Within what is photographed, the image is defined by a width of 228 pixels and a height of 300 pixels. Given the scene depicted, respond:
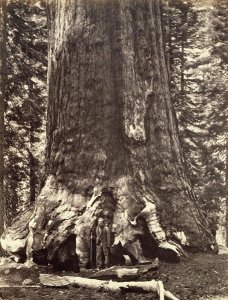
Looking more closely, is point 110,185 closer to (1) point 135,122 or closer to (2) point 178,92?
(1) point 135,122

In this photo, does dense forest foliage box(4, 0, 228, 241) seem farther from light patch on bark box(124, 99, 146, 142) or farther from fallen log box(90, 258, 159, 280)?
fallen log box(90, 258, 159, 280)

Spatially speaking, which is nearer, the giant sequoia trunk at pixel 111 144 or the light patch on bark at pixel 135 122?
the giant sequoia trunk at pixel 111 144

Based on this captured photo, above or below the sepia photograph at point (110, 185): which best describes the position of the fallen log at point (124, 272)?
below

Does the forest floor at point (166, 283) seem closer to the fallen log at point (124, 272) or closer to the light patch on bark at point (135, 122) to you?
the fallen log at point (124, 272)

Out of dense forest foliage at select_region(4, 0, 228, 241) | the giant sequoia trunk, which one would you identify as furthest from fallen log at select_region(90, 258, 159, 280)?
dense forest foliage at select_region(4, 0, 228, 241)

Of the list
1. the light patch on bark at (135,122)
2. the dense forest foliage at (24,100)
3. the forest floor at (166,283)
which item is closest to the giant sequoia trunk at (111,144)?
the light patch on bark at (135,122)

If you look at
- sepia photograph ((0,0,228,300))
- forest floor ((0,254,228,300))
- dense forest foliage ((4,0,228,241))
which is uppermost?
dense forest foliage ((4,0,228,241))

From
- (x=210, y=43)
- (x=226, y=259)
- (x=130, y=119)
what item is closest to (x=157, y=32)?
(x=130, y=119)
